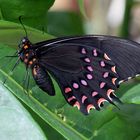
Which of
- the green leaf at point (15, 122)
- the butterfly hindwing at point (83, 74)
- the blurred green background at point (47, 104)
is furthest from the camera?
the butterfly hindwing at point (83, 74)

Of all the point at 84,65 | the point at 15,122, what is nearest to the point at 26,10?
the point at 84,65

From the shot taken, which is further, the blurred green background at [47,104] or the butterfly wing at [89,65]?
the butterfly wing at [89,65]

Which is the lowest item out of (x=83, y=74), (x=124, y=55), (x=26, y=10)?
(x=83, y=74)

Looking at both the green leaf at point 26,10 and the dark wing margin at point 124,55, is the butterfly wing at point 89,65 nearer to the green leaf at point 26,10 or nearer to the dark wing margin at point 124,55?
the dark wing margin at point 124,55

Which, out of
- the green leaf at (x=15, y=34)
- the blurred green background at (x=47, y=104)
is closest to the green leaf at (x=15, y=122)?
the blurred green background at (x=47, y=104)

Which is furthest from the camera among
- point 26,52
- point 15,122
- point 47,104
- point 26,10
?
point 26,52

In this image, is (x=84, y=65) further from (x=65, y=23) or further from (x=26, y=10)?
(x=65, y=23)
